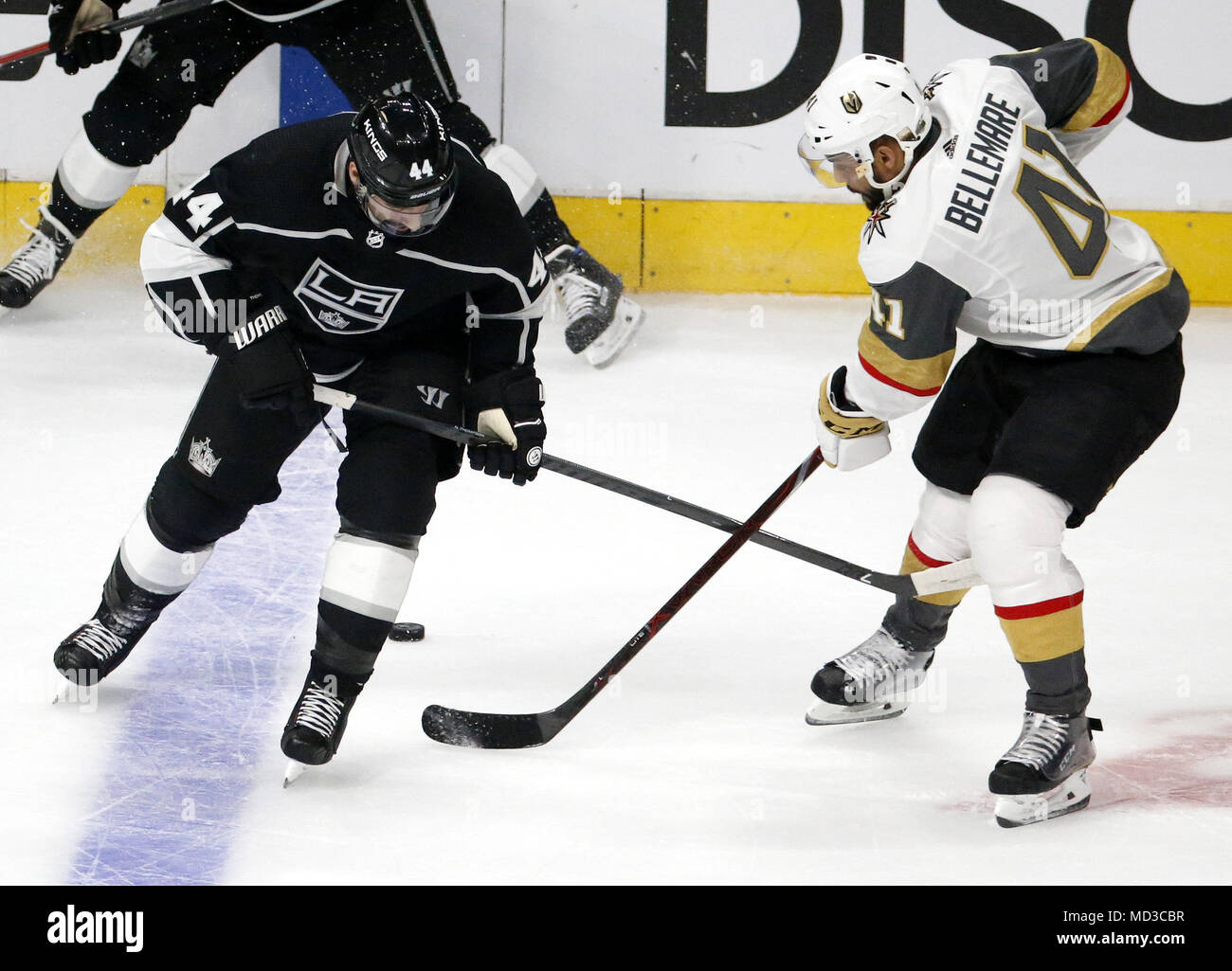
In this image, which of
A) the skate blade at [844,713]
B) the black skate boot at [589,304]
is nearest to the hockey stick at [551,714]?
the skate blade at [844,713]

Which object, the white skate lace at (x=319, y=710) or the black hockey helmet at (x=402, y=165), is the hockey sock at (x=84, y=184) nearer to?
the black hockey helmet at (x=402, y=165)

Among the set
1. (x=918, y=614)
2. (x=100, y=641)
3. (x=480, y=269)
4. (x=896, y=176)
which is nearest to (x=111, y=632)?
(x=100, y=641)

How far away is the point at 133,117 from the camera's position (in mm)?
4309

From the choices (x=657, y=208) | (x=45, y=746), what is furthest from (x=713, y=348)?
(x=45, y=746)

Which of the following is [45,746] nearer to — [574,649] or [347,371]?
[347,371]

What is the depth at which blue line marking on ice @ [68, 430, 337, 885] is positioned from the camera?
2.21 metres

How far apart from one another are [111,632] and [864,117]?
4.62ft

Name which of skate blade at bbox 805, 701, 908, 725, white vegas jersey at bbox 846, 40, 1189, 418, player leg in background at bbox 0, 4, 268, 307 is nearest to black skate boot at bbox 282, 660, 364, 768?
skate blade at bbox 805, 701, 908, 725

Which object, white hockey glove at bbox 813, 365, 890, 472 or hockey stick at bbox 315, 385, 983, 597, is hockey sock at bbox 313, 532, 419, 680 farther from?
white hockey glove at bbox 813, 365, 890, 472

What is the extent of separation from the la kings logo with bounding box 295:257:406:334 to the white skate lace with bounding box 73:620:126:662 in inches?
24.3

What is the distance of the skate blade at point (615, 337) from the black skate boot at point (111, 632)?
79.1 inches

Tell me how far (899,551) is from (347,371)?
137 centimetres

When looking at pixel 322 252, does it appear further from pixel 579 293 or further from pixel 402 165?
pixel 579 293

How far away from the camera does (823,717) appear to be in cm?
270
